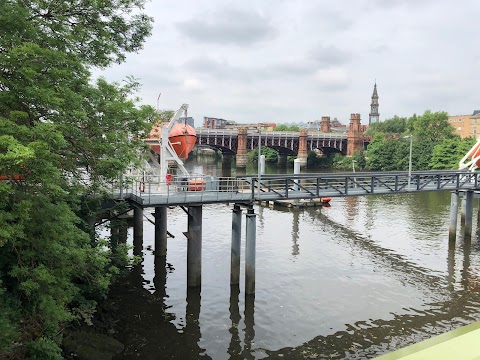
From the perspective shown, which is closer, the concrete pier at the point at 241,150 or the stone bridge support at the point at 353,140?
the concrete pier at the point at 241,150

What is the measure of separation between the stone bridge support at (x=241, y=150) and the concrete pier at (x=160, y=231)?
78.5 metres

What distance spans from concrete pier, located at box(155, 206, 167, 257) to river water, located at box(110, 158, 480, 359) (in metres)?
0.74

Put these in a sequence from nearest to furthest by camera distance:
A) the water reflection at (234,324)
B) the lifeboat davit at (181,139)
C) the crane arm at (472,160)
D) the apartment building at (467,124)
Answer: the water reflection at (234,324) < the lifeboat davit at (181,139) < the crane arm at (472,160) < the apartment building at (467,124)

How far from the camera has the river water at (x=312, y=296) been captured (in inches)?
643

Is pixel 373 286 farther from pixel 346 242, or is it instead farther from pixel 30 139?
pixel 30 139

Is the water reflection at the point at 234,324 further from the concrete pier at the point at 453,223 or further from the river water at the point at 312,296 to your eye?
the concrete pier at the point at 453,223

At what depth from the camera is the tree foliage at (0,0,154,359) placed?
963 cm

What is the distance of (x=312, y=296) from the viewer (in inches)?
828

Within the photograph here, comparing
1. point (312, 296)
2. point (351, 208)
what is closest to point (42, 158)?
point (312, 296)

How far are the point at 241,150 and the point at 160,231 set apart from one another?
80250 millimetres

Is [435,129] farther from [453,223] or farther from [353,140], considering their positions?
[453,223]

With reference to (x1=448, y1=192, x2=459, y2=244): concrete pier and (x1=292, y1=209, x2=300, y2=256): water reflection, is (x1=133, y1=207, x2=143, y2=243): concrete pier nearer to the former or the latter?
(x1=292, y1=209, x2=300, y2=256): water reflection

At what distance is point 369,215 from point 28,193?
36.8 m

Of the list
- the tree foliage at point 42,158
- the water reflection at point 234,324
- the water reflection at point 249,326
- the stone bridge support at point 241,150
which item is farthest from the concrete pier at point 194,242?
the stone bridge support at point 241,150
